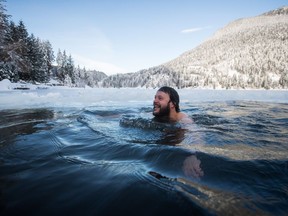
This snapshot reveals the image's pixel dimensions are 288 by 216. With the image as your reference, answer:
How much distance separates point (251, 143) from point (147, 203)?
2.87 meters

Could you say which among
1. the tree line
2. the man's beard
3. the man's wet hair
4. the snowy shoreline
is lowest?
the snowy shoreline

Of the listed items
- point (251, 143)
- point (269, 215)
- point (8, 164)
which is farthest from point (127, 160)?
point (251, 143)

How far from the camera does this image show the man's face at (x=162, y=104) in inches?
223

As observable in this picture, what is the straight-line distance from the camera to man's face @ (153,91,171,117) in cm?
565

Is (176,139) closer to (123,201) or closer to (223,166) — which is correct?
(223,166)

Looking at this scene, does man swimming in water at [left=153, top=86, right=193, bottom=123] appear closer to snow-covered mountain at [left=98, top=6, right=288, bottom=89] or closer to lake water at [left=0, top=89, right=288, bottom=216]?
lake water at [left=0, top=89, right=288, bottom=216]

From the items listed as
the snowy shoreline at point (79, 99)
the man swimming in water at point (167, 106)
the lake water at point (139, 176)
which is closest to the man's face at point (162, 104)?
the man swimming in water at point (167, 106)

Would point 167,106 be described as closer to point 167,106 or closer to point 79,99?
point 167,106

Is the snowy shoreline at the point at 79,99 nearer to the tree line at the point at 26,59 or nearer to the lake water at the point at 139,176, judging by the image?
the tree line at the point at 26,59

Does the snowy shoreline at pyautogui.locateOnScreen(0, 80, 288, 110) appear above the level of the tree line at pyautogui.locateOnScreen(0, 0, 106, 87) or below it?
below

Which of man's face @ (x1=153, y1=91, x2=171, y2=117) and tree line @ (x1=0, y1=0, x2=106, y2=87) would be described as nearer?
man's face @ (x1=153, y1=91, x2=171, y2=117)

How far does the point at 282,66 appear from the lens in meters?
137

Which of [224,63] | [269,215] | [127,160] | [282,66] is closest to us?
[269,215]

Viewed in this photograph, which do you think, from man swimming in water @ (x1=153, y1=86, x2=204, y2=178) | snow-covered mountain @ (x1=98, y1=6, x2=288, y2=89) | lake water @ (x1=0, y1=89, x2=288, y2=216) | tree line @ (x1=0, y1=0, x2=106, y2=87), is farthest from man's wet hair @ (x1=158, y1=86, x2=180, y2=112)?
snow-covered mountain @ (x1=98, y1=6, x2=288, y2=89)
